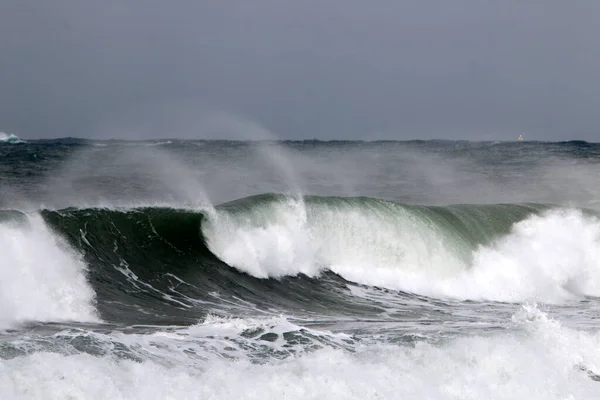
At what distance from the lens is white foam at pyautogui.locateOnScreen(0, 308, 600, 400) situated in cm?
705

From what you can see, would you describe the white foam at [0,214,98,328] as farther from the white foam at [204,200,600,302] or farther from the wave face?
the white foam at [204,200,600,302]

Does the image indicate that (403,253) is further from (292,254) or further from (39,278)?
(39,278)

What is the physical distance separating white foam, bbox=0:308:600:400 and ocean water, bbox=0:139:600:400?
25 mm

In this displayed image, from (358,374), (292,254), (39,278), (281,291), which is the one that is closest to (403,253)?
(292,254)

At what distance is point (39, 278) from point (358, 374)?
5.61m

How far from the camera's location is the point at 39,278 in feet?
37.8

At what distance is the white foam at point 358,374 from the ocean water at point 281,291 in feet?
0.08

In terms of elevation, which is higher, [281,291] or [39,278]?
[39,278]

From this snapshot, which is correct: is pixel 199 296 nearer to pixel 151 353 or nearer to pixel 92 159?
pixel 151 353

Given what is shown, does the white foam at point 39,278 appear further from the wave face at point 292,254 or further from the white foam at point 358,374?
the white foam at point 358,374

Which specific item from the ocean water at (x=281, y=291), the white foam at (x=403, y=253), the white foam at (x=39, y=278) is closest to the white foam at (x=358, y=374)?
the ocean water at (x=281, y=291)

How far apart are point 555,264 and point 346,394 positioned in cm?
1258

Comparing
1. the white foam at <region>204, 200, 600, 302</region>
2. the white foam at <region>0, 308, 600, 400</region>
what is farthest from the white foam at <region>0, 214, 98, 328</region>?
the white foam at <region>204, 200, 600, 302</region>

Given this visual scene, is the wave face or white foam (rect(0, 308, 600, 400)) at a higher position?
the wave face
